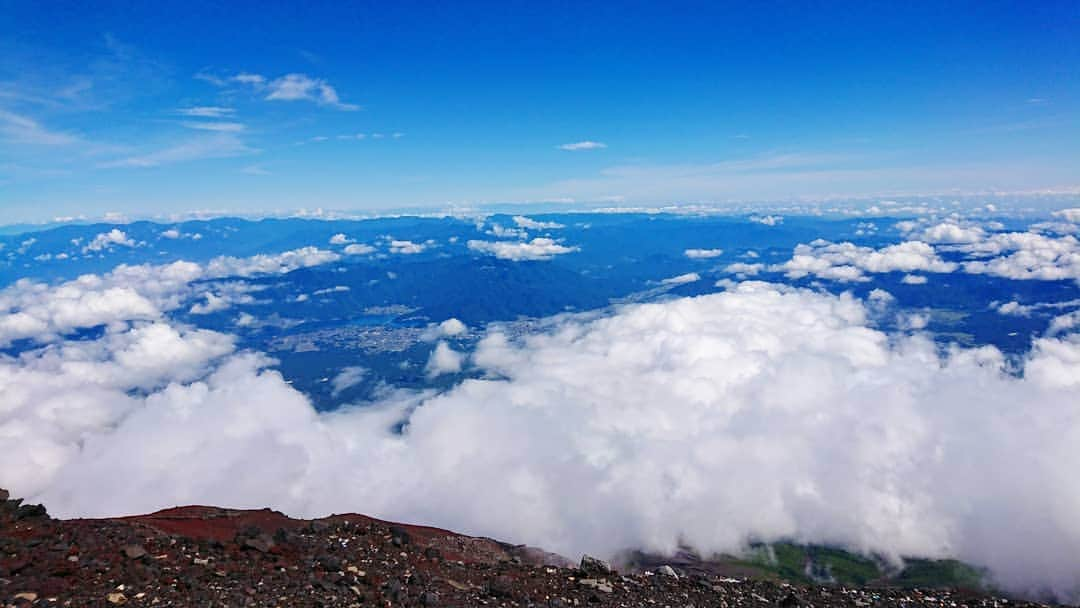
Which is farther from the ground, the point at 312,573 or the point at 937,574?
the point at 312,573

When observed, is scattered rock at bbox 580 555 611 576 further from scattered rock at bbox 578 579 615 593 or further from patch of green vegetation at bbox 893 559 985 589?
patch of green vegetation at bbox 893 559 985 589

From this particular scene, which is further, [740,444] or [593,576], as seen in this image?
[740,444]

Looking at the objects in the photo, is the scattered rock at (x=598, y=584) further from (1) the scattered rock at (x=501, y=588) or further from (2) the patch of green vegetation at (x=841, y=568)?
(2) the patch of green vegetation at (x=841, y=568)

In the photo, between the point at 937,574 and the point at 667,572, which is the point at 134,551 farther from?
the point at 937,574

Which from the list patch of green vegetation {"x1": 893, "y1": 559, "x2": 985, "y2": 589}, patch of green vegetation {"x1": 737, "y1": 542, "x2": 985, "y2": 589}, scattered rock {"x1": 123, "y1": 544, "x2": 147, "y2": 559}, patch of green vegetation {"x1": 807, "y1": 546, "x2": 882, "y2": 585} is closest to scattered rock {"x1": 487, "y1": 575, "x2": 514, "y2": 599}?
scattered rock {"x1": 123, "y1": 544, "x2": 147, "y2": 559}

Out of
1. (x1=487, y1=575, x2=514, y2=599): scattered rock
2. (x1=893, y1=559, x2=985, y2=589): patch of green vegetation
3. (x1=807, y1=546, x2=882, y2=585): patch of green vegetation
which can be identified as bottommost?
(x1=807, y1=546, x2=882, y2=585): patch of green vegetation

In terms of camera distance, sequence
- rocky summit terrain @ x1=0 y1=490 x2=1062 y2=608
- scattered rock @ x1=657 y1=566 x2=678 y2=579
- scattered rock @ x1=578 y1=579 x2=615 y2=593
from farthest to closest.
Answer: scattered rock @ x1=657 y1=566 x2=678 y2=579, scattered rock @ x1=578 y1=579 x2=615 y2=593, rocky summit terrain @ x1=0 y1=490 x2=1062 y2=608

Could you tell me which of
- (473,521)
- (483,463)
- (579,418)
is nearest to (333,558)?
(473,521)

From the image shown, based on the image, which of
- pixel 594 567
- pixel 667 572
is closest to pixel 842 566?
pixel 667 572

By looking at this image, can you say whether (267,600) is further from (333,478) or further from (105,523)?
(333,478)
